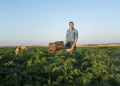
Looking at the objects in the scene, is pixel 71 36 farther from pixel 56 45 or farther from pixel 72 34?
pixel 56 45

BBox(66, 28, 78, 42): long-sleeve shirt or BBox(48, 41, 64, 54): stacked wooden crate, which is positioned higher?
BBox(66, 28, 78, 42): long-sleeve shirt

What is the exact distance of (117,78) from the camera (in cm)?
325

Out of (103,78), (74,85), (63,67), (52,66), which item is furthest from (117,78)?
(52,66)

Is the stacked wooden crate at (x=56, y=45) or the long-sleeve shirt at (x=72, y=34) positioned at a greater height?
the long-sleeve shirt at (x=72, y=34)

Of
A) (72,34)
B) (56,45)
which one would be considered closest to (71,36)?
(72,34)

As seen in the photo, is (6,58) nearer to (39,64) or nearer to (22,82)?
(39,64)

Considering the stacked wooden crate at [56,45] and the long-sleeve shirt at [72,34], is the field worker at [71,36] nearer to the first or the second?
the long-sleeve shirt at [72,34]

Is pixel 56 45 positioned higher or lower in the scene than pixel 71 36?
lower

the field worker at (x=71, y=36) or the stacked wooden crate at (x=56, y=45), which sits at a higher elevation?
the field worker at (x=71, y=36)

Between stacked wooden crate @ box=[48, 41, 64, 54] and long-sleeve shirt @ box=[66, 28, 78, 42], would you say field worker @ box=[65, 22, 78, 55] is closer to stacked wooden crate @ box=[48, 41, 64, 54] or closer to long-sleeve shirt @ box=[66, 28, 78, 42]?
long-sleeve shirt @ box=[66, 28, 78, 42]

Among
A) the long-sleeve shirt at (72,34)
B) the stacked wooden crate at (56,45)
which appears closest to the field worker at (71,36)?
the long-sleeve shirt at (72,34)

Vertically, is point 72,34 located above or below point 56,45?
above

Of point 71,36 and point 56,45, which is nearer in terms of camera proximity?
point 56,45

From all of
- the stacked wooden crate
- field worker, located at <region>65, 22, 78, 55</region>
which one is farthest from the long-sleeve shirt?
the stacked wooden crate
